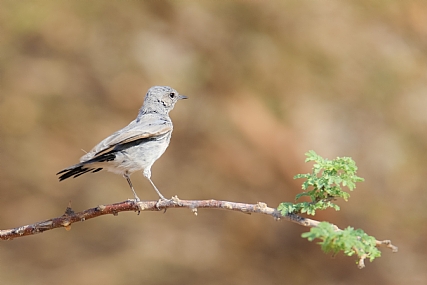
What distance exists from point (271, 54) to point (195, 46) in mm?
1848

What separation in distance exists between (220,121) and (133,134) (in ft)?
19.9

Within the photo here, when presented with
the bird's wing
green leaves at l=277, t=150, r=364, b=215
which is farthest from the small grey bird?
green leaves at l=277, t=150, r=364, b=215

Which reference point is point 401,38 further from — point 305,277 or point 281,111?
point 305,277

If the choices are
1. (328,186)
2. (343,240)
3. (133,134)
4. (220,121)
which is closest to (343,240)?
(343,240)

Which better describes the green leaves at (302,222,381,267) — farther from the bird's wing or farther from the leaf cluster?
the bird's wing

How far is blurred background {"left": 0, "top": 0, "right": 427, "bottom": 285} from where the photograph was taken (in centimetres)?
1011

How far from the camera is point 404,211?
10.5 metres

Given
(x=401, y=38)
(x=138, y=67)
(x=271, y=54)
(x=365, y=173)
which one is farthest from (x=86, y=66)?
(x=401, y=38)

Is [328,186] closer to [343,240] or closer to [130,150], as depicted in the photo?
[343,240]

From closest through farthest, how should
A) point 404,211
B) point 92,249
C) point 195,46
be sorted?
1. point 92,249
2. point 404,211
3. point 195,46

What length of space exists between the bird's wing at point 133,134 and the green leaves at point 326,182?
6.67ft

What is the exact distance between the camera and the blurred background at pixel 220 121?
33.2 feet

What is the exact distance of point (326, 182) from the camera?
10.2 ft

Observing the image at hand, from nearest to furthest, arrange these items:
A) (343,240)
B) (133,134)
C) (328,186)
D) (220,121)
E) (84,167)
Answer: (343,240) < (328,186) < (84,167) < (133,134) < (220,121)
